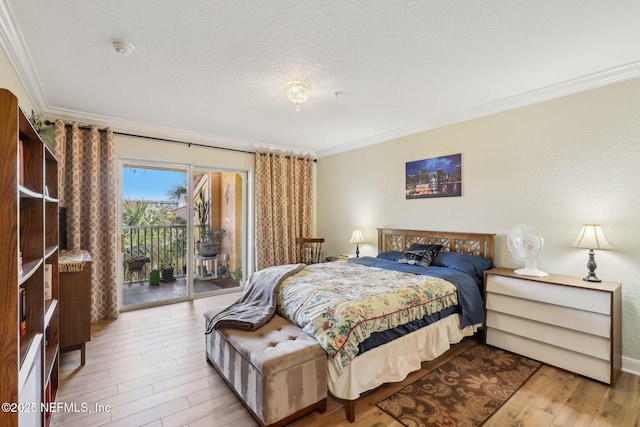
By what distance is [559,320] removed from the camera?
2492mm

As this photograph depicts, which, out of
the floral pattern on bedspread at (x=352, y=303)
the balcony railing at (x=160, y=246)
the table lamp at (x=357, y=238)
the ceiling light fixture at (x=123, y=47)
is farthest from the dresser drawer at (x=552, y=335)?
the balcony railing at (x=160, y=246)

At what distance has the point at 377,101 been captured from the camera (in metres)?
3.23

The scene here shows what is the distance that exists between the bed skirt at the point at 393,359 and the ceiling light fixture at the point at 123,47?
8.90 ft

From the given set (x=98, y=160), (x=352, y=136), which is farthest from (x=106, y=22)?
(x=352, y=136)

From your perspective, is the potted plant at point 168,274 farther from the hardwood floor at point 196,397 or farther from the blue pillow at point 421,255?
the blue pillow at point 421,255

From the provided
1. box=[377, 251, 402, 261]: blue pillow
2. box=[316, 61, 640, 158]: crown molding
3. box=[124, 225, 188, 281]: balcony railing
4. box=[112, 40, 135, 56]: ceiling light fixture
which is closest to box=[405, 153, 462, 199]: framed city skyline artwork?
box=[316, 61, 640, 158]: crown molding

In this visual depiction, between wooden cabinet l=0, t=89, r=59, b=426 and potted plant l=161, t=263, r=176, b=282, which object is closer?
wooden cabinet l=0, t=89, r=59, b=426

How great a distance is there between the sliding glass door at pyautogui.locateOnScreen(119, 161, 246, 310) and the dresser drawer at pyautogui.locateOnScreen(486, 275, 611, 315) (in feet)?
13.4

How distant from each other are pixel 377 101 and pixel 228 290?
3.87 metres

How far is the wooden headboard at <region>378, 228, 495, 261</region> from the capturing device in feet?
11.1

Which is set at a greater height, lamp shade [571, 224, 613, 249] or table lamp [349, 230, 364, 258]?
lamp shade [571, 224, 613, 249]

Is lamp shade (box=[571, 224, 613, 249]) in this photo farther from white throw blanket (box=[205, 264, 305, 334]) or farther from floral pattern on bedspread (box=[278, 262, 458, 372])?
white throw blanket (box=[205, 264, 305, 334])

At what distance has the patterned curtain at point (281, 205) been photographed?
5074 mm

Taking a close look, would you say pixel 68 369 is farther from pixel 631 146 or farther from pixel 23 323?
pixel 631 146
